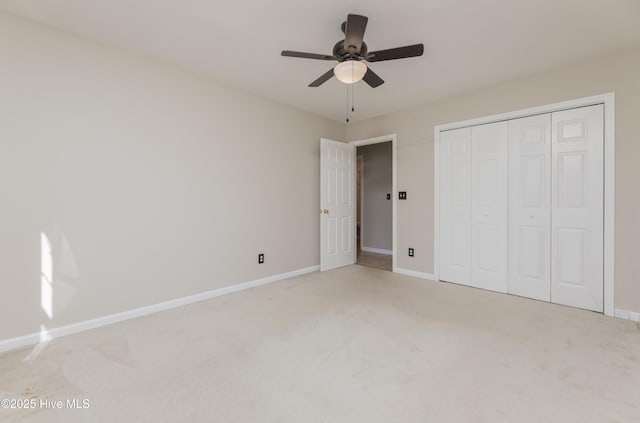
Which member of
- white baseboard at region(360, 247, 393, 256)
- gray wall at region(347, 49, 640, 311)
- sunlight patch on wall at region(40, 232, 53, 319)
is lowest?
white baseboard at region(360, 247, 393, 256)

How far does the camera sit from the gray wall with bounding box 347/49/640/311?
257 centimetres

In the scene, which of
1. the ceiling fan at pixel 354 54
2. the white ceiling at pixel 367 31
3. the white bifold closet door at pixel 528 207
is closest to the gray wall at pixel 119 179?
the white ceiling at pixel 367 31

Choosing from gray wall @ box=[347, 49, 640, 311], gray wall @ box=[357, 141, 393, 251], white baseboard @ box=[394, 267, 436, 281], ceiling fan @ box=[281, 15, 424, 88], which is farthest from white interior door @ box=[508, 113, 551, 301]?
gray wall @ box=[357, 141, 393, 251]

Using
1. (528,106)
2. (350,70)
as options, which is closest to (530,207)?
(528,106)

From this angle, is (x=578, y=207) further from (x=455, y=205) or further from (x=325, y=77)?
(x=325, y=77)

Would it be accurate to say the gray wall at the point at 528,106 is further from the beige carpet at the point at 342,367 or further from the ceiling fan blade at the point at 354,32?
the ceiling fan blade at the point at 354,32

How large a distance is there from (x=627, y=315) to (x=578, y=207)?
1.04 metres

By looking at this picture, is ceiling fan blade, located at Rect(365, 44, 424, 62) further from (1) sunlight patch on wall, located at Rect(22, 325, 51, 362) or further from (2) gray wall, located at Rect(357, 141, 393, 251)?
(2) gray wall, located at Rect(357, 141, 393, 251)

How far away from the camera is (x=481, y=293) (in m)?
3.38

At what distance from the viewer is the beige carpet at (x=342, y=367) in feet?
4.79

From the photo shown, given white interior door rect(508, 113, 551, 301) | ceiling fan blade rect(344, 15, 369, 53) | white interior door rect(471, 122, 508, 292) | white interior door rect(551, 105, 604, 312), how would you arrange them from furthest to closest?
white interior door rect(471, 122, 508, 292), white interior door rect(508, 113, 551, 301), white interior door rect(551, 105, 604, 312), ceiling fan blade rect(344, 15, 369, 53)

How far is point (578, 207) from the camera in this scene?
287cm

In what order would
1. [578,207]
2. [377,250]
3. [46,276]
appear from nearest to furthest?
[46,276]
[578,207]
[377,250]

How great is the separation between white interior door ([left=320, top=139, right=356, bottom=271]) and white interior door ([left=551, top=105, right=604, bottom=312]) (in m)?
2.64
